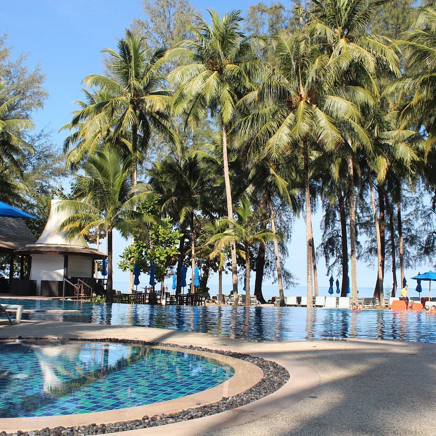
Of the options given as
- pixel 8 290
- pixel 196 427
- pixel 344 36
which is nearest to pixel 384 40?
pixel 344 36

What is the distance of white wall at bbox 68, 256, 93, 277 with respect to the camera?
26.7m

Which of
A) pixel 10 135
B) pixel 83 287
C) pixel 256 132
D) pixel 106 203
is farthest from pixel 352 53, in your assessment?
pixel 10 135

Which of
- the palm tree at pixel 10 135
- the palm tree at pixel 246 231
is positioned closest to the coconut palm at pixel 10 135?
the palm tree at pixel 10 135

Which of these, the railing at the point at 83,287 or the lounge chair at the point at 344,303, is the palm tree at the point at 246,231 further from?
the railing at the point at 83,287

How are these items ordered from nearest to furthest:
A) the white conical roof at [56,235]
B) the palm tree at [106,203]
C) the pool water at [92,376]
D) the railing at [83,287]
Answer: the pool water at [92,376] < the palm tree at [106,203] < the railing at [83,287] < the white conical roof at [56,235]

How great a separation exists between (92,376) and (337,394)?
11.2 ft

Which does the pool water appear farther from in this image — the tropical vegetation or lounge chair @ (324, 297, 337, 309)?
lounge chair @ (324, 297, 337, 309)

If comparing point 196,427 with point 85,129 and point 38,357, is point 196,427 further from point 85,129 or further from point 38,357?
point 85,129

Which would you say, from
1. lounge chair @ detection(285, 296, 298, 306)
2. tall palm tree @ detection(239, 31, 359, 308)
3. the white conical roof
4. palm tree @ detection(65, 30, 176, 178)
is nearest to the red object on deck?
tall palm tree @ detection(239, 31, 359, 308)

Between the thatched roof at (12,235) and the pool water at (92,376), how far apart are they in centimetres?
1937

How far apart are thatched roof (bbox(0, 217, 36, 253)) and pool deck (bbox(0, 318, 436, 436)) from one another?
1880cm

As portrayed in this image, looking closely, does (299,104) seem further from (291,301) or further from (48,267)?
(291,301)

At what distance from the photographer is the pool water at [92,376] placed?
5793 mm

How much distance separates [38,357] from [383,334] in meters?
8.00
